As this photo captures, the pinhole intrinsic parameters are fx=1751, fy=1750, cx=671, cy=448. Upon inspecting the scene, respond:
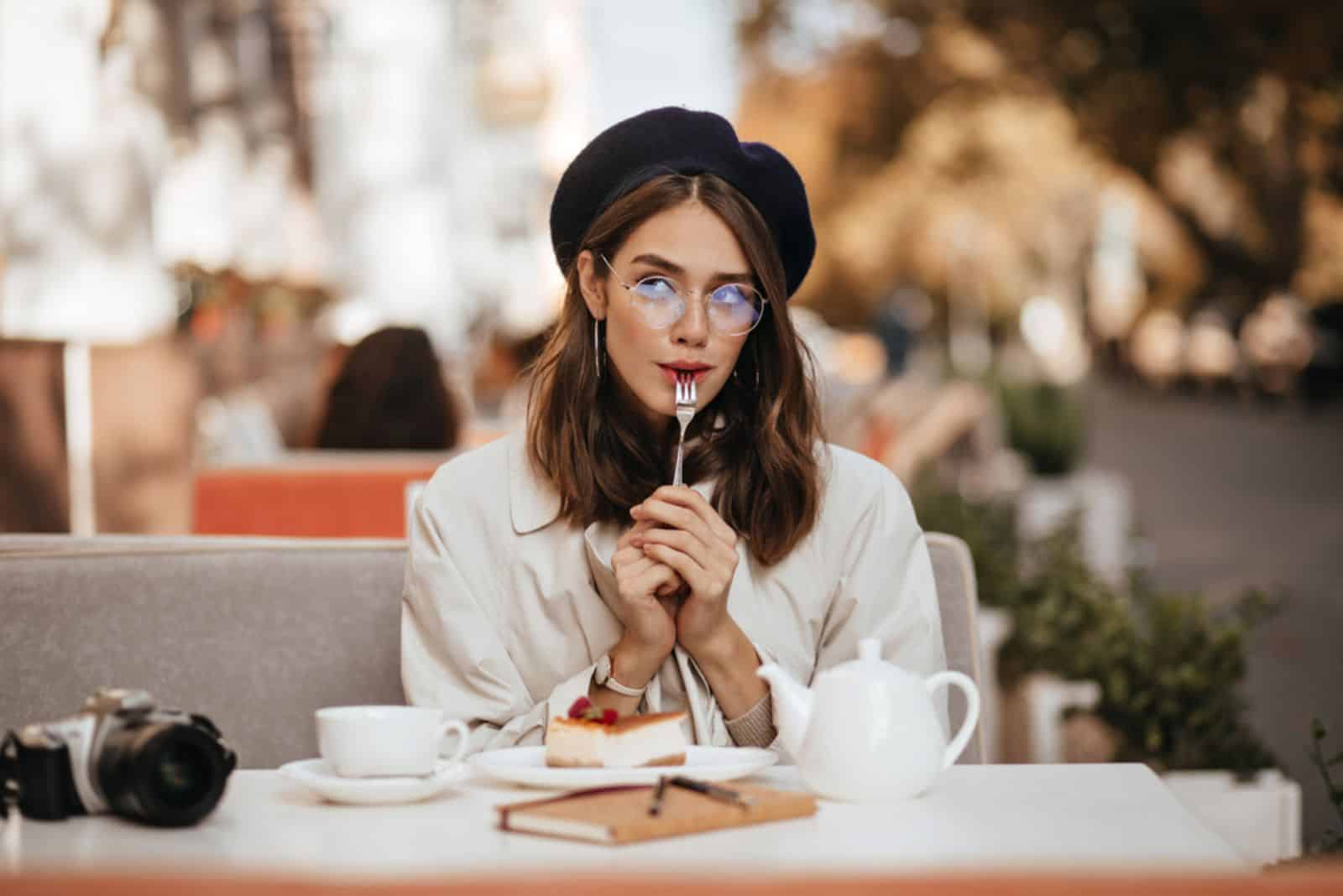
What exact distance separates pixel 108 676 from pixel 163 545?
0.77 feet

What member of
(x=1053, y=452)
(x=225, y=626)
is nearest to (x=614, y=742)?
(x=225, y=626)

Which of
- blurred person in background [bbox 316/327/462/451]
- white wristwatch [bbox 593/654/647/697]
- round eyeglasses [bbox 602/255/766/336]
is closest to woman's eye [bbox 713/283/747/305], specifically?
round eyeglasses [bbox 602/255/766/336]

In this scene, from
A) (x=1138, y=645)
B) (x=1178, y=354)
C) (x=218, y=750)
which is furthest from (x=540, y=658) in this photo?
(x=1178, y=354)

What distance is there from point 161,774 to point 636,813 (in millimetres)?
462

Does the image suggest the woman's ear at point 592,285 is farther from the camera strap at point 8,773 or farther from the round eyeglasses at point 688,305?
the camera strap at point 8,773

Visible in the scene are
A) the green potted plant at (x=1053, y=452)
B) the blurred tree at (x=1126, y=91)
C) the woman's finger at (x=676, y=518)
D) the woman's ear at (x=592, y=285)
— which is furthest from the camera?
the blurred tree at (x=1126, y=91)

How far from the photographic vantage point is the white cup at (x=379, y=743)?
183 centimetres

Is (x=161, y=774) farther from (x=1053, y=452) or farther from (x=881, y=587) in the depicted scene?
(x=1053, y=452)

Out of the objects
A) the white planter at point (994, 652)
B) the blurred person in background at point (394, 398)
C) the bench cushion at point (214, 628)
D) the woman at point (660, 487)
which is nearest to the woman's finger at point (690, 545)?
the woman at point (660, 487)

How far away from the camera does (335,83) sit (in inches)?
842

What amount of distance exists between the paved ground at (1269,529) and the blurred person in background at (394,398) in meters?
3.41

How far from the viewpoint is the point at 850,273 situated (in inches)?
1609

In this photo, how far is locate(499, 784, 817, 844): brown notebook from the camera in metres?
1.58

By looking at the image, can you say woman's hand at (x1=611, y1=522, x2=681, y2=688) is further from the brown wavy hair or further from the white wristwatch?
the brown wavy hair
